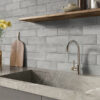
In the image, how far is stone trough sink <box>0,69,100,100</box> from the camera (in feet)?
3.47

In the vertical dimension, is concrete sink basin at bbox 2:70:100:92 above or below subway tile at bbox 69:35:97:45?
below

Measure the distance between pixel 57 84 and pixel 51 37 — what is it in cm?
52

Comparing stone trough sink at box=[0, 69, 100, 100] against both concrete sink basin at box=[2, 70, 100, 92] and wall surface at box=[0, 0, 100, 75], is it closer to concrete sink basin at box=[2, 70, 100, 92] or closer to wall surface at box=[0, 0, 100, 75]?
concrete sink basin at box=[2, 70, 100, 92]

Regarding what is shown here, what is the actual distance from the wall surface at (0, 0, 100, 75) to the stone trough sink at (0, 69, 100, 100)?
0.14 meters

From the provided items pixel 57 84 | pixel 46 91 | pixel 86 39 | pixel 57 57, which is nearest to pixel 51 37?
pixel 57 57

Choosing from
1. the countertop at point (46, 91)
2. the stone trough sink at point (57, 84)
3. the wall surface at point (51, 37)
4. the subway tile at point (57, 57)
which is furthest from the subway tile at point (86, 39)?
the countertop at point (46, 91)

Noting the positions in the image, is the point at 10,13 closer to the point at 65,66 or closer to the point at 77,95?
the point at 65,66

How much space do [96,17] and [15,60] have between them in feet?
3.64

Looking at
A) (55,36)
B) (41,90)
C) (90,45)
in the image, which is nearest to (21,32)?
(55,36)

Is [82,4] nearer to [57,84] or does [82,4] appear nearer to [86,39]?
[86,39]

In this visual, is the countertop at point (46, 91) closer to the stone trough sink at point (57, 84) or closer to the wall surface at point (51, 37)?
the stone trough sink at point (57, 84)

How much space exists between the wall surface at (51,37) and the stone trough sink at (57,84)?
0.14 meters

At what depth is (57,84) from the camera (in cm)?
178

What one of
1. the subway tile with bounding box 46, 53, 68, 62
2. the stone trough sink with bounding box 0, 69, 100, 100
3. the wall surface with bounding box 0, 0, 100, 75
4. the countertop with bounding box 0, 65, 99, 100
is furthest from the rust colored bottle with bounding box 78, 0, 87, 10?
the countertop with bounding box 0, 65, 99, 100
